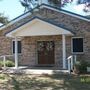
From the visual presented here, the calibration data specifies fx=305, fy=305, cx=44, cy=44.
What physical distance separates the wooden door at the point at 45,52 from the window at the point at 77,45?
2079 millimetres

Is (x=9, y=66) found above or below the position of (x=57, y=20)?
below

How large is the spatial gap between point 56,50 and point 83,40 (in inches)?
97.4

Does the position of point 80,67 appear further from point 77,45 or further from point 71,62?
point 77,45

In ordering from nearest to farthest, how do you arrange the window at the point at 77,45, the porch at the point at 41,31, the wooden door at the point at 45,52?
the porch at the point at 41,31 → the window at the point at 77,45 → the wooden door at the point at 45,52

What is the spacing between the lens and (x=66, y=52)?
24.1 metres

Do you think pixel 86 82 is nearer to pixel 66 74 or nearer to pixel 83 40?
pixel 66 74

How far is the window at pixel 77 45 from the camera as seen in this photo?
2395cm

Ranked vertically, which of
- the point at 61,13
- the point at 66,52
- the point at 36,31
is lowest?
the point at 66,52

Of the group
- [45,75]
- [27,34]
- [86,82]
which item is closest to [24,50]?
[27,34]

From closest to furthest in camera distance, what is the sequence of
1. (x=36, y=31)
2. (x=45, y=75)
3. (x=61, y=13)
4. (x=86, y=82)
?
(x=86, y=82)
(x=45, y=75)
(x=36, y=31)
(x=61, y=13)

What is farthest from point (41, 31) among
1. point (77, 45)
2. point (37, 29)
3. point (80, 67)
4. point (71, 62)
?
point (80, 67)

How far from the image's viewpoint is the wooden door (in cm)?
2542

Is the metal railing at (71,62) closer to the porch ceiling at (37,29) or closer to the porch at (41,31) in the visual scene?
the porch at (41,31)

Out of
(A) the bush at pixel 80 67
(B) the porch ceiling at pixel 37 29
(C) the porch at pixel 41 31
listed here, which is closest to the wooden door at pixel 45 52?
(C) the porch at pixel 41 31
